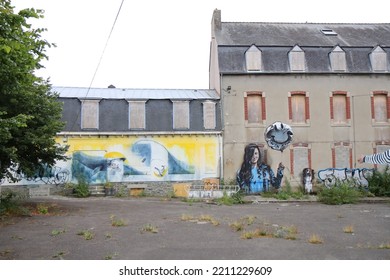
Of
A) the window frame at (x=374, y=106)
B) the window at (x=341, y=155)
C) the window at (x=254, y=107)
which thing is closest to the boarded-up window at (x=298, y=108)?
the window at (x=254, y=107)

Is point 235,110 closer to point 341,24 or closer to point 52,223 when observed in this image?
point 341,24

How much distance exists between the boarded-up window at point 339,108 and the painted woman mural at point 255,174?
4413mm

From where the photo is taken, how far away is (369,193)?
20.4m

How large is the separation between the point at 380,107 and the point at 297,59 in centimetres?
566

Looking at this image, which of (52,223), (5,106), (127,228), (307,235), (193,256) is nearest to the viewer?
(193,256)

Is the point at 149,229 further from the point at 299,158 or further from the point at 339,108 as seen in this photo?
the point at 339,108

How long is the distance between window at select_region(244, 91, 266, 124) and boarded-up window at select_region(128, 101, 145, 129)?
5.97 metres

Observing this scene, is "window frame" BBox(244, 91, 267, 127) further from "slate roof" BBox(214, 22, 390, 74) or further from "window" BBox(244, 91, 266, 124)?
"slate roof" BBox(214, 22, 390, 74)

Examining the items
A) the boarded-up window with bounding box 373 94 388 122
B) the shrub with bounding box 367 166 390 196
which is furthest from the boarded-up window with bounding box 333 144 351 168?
the boarded-up window with bounding box 373 94 388 122

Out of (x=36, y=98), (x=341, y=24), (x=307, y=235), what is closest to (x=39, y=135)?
(x=36, y=98)

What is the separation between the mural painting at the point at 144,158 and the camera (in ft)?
69.0

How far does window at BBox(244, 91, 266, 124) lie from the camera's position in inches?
848

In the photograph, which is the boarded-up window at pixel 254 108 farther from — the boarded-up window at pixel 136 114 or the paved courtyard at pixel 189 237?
the paved courtyard at pixel 189 237

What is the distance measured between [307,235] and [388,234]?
223 cm
